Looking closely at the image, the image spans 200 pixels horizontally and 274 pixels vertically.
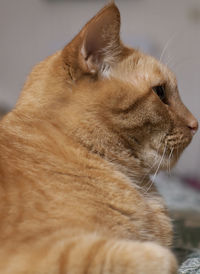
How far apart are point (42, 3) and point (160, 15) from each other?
3.51 ft

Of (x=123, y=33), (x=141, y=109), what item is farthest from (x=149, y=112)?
(x=123, y=33)

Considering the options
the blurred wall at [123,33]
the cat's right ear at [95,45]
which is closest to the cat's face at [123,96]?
the cat's right ear at [95,45]

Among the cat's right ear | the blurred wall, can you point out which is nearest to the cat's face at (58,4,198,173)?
the cat's right ear

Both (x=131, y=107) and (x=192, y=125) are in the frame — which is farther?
(x=192, y=125)

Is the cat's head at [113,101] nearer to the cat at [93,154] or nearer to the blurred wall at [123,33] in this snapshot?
the cat at [93,154]

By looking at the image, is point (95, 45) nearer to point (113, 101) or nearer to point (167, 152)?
point (113, 101)

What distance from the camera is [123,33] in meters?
3.53

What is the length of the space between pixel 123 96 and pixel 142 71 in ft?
0.38

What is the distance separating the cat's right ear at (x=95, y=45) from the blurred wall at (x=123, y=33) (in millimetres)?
1672

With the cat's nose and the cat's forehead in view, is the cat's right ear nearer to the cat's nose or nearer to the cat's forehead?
the cat's forehead

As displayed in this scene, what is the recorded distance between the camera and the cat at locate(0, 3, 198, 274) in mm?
821

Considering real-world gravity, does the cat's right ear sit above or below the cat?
above

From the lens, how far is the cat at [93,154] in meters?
0.82

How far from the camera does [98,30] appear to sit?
103 centimetres
